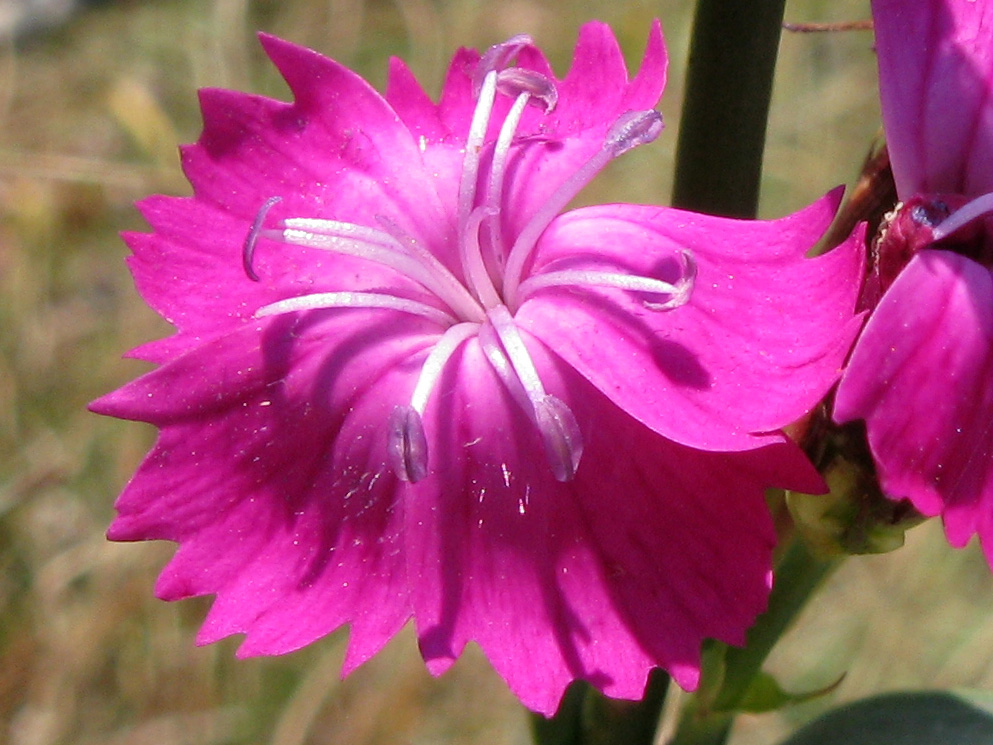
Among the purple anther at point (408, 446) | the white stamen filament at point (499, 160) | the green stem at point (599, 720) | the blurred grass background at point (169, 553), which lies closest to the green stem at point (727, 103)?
the white stamen filament at point (499, 160)

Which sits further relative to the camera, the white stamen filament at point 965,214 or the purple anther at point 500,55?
the purple anther at point 500,55

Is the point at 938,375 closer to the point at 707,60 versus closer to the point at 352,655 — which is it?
the point at 707,60

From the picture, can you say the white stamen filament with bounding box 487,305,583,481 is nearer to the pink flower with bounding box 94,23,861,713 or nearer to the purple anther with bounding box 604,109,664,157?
the pink flower with bounding box 94,23,861,713

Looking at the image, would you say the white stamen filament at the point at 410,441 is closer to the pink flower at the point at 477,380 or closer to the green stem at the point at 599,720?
the pink flower at the point at 477,380

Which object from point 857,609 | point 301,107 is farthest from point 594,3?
point 301,107

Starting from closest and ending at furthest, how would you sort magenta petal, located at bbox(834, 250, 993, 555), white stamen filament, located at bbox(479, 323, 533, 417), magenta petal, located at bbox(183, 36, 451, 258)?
magenta petal, located at bbox(834, 250, 993, 555)
white stamen filament, located at bbox(479, 323, 533, 417)
magenta petal, located at bbox(183, 36, 451, 258)

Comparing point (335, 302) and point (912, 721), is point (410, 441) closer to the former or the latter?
point (335, 302)

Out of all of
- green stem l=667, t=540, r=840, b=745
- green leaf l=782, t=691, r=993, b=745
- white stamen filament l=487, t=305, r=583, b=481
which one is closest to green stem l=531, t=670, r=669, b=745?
green stem l=667, t=540, r=840, b=745
